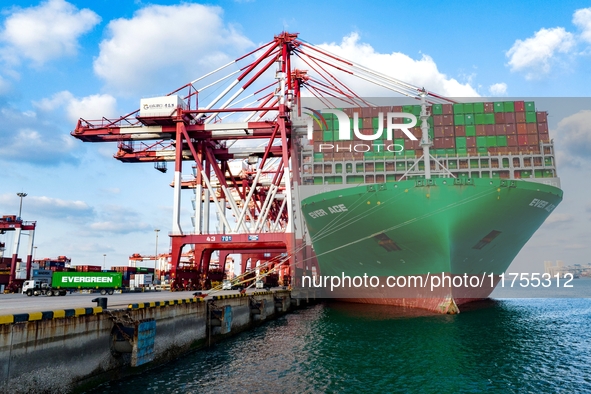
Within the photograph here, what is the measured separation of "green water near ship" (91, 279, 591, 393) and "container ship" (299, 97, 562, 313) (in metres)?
3.69

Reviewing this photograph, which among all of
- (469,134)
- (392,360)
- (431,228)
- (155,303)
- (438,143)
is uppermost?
(469,134)

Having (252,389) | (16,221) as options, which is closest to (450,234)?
(252,389)

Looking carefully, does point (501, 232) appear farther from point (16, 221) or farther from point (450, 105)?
point (16, 221)

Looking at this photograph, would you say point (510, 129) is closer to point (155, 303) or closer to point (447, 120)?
point (447, 120)

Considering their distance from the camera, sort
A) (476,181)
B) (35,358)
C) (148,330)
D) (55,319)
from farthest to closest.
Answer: (476,181) → (148,330) → (55,319) → (35,358)

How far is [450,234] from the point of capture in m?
Answer: 24.8

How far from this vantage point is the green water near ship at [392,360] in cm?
1308

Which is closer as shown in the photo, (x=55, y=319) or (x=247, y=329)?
(x=55, y=319)

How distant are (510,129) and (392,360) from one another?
30413 mm

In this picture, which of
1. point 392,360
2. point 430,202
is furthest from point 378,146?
point 392,360

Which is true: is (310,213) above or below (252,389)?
above

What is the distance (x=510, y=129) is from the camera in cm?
3950

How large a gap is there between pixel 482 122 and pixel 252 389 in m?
35.2

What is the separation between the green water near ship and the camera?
13.1 m
